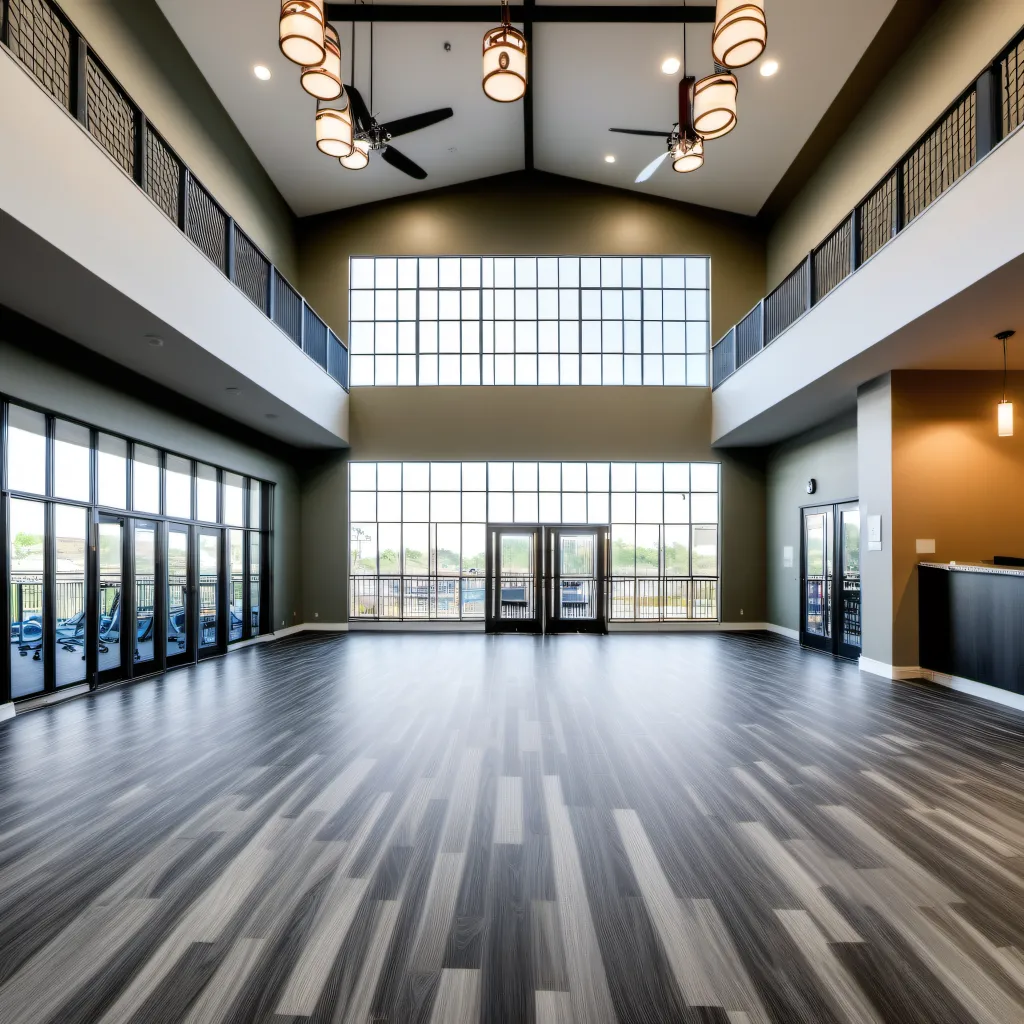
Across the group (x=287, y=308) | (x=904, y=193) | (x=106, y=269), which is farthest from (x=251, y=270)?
(x=904, y=193)

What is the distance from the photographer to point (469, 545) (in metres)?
12.0

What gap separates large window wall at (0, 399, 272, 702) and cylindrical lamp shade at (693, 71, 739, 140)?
6.73 meters

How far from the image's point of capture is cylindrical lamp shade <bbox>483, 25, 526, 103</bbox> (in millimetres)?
5156

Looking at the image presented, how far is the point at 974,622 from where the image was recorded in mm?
6156

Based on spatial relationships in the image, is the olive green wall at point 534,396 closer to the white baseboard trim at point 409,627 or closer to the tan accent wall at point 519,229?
the tan accent wall at point 519,229

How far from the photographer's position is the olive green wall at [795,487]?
901 cm

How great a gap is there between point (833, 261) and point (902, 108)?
2133 mm

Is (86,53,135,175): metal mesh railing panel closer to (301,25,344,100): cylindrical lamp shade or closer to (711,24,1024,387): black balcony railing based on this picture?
(301,25,344,100): cylindrical lamp shade

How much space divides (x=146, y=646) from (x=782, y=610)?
9752 mm

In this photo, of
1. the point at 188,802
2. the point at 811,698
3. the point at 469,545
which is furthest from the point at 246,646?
the point at 811,698

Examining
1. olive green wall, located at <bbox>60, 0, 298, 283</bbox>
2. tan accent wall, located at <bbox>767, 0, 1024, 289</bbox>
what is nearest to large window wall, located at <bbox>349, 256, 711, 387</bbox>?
tan accent wall, located at <bbox>767, 0, 1024, 289</bbox>

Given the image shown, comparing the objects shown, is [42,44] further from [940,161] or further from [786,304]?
[786,304]

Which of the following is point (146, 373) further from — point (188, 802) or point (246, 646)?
point (188, 802)

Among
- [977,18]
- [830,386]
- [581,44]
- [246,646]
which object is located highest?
[581,44]
